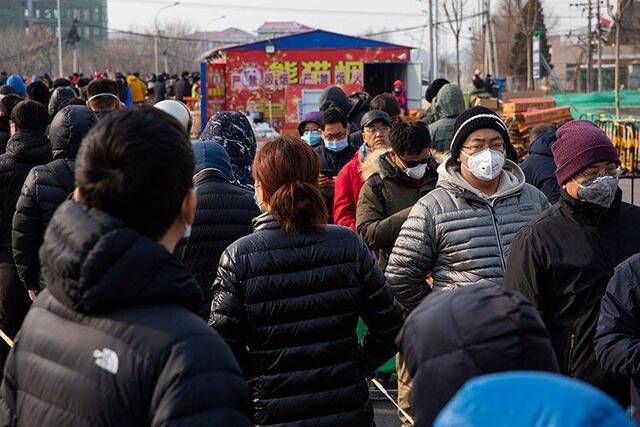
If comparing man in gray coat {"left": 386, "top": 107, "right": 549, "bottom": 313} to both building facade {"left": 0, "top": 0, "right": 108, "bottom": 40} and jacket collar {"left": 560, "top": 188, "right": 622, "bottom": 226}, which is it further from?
building facade {"left": 0, "top": 0, "right": 108, "bottom": 40}

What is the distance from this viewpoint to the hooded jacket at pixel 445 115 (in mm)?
9352

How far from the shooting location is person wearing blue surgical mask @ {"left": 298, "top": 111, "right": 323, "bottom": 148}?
9.30 m

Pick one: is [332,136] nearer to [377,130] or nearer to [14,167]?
[377,130]

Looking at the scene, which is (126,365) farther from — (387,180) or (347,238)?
(387,180)

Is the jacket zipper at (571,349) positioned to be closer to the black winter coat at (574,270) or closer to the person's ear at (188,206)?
the black winter coat at (574,270)

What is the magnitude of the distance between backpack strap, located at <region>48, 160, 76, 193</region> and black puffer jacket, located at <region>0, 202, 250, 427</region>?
3802mm

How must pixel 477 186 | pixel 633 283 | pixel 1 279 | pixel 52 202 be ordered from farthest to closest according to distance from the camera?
pixel 1 279
pixel 52 202
pixel 477 186
pixel 633 283

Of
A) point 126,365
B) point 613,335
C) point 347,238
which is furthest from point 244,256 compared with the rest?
point 126,365

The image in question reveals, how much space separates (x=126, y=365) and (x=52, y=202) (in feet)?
13.3

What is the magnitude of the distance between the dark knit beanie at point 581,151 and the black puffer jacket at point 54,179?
279 centimetres

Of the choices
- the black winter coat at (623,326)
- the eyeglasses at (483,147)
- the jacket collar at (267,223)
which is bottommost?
the black winter coat at (623,326)

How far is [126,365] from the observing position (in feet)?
7.39

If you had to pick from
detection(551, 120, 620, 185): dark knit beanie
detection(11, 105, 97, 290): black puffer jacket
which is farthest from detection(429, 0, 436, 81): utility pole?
detection(551, 120, 620, 185): dark knit beanie

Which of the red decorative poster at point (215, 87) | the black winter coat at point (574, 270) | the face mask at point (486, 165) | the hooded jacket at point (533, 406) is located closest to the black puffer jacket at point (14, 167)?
the face mask at point (486, 165)
